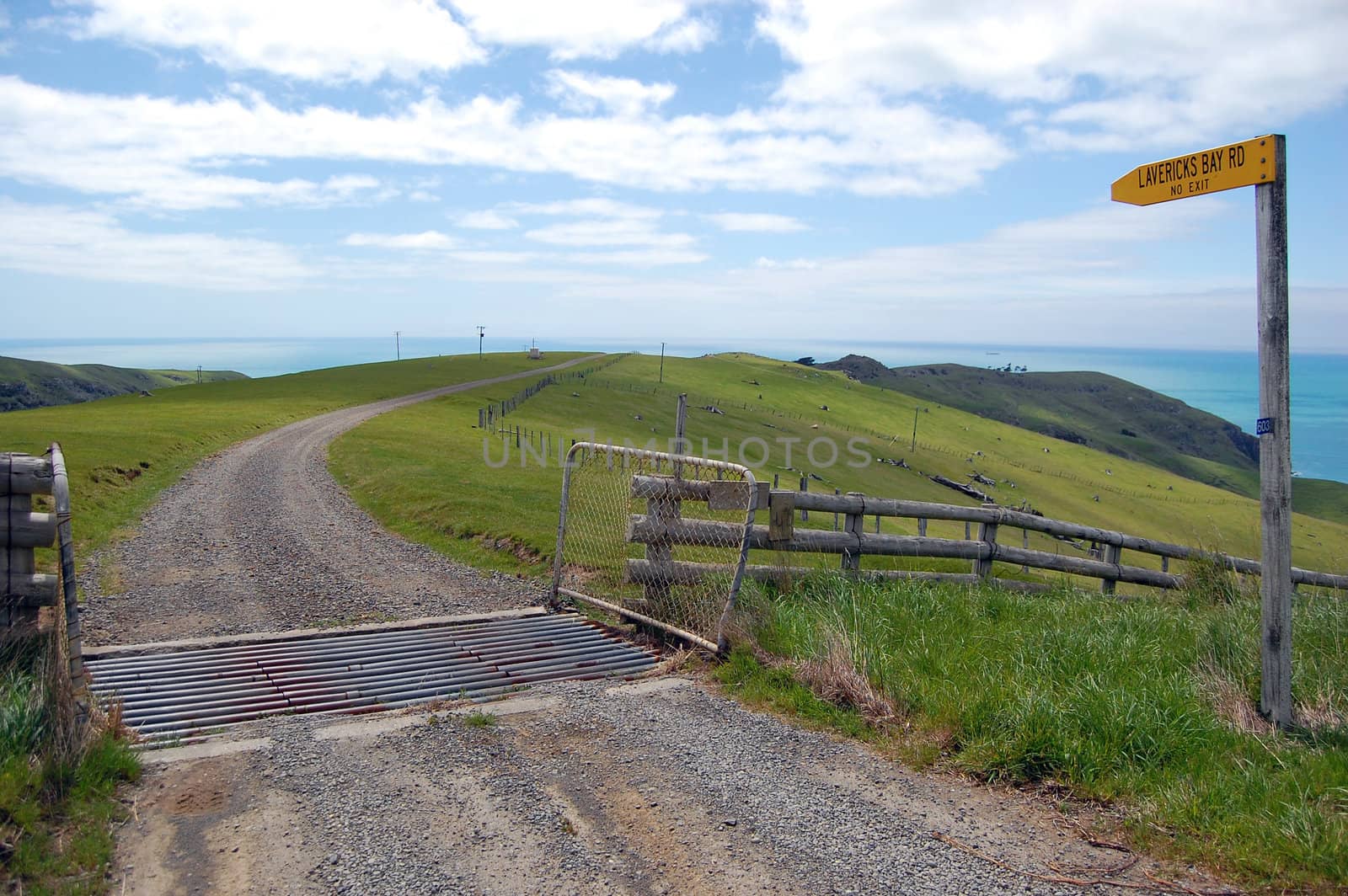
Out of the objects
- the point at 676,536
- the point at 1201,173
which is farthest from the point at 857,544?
the point at 1201,173

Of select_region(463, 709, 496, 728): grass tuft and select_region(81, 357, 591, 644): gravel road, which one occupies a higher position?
select_region(463, 709, 496, 728): grass tuft

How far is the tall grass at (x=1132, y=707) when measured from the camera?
4.19 metres

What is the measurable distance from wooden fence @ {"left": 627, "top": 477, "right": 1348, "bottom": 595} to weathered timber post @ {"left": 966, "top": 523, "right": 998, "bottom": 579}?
Result: 1cm

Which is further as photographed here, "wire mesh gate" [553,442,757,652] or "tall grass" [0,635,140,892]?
"wire mesh gate" [553,442,757,652]

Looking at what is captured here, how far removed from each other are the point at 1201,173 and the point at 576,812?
18.4 ft

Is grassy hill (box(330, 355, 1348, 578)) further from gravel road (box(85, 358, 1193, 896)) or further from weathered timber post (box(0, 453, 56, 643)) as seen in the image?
weathered timber post (box(0, 453, 56, 643))

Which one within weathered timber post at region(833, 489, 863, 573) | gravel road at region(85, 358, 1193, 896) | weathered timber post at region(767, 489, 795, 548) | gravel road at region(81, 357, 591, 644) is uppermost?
weathered timber post at region(767, 489, 795, 548)

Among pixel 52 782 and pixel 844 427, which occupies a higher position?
pixel 52 782

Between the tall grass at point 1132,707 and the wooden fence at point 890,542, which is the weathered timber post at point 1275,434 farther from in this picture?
the wooden fence at point 890,542

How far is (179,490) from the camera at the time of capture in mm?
20438

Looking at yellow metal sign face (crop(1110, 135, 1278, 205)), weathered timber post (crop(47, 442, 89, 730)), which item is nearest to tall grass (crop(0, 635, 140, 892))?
weathered timber post (crop(47, 442, 89, 730))

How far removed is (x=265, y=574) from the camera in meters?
11.9

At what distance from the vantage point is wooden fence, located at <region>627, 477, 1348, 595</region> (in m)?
8.41

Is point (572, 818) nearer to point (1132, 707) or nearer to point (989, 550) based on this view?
point (1132, 707)
